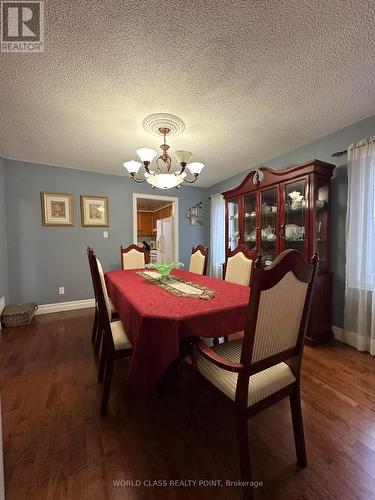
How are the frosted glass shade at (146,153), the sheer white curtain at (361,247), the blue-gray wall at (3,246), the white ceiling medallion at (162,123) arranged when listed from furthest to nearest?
the blue-gray wall at (3,246) < the sheer white curtain at (361,247) < the white ceiling medallion at (162,123) < the frosted glass shade at (146,153)

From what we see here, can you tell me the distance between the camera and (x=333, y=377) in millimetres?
1750

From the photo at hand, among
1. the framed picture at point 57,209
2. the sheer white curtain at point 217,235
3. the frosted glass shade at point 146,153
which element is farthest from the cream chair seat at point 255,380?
the framed picture at point 57,209

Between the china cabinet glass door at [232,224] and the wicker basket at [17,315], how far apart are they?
3044 millimetres

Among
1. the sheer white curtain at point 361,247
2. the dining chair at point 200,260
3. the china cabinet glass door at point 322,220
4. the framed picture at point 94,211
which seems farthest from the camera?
the framed picture at point 94,211

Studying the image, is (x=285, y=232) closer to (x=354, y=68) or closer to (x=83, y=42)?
(x=354, y=68)

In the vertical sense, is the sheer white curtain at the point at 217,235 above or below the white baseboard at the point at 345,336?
above

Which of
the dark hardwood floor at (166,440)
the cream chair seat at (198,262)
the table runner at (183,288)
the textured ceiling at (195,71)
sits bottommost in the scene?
the dark hardwood floor at (166,440)

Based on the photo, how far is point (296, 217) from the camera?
2.52 m

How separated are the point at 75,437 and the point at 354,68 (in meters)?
Answer: 2.94

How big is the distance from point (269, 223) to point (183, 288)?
1707mm

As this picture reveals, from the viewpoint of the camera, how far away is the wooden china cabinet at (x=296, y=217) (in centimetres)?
229

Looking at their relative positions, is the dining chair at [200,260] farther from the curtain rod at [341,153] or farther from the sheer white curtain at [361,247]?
the curtain rod at [341,153]

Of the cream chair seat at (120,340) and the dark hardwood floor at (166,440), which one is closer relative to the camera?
the dark hardwood floor at (166,440)

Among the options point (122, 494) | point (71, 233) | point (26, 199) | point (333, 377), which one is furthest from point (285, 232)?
point (26, 199)
